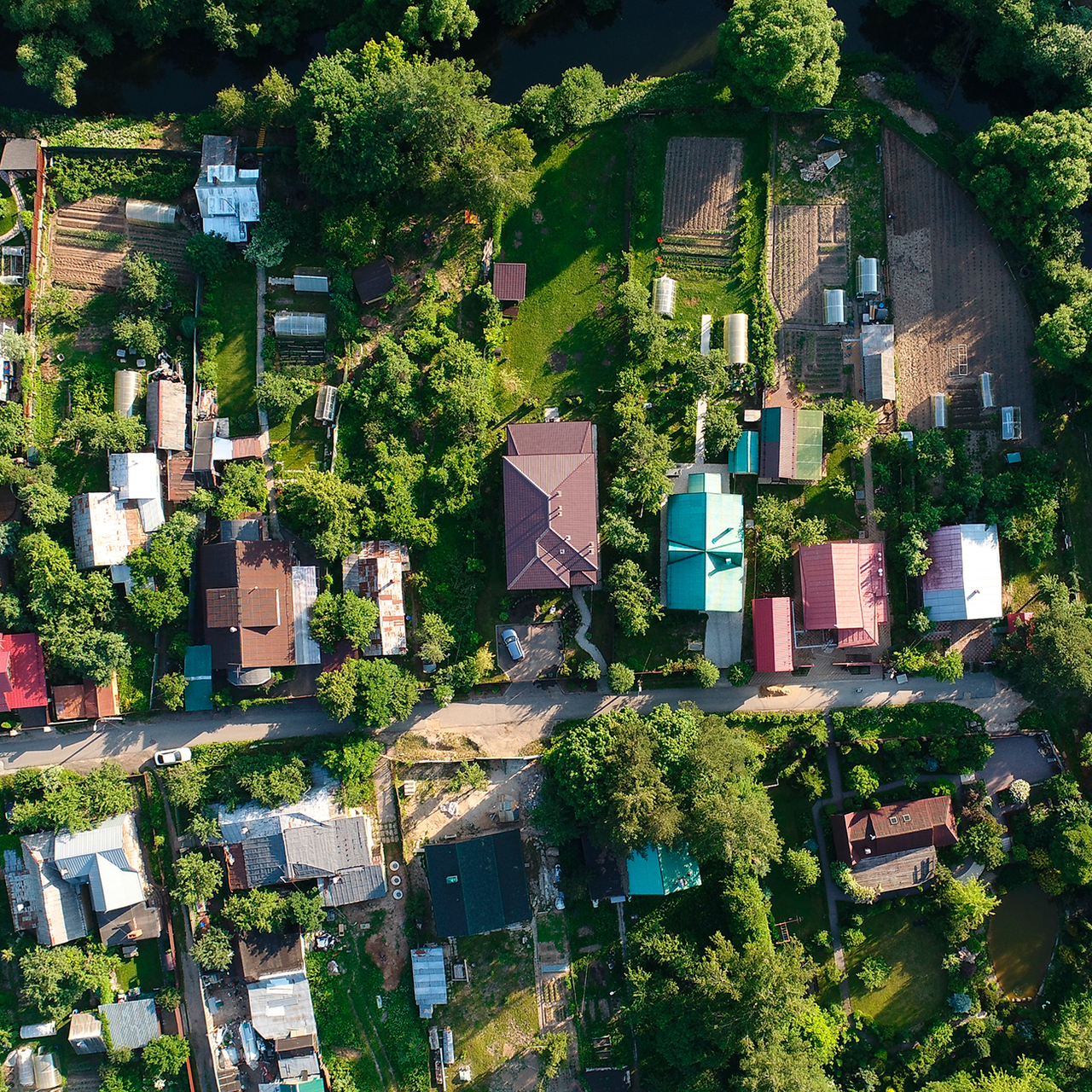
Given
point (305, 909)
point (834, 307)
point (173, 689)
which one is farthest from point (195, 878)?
point (834, 307)

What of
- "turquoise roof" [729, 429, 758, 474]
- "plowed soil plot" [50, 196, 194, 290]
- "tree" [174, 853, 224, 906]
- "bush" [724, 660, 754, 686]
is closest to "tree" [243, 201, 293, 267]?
"plowed soil plot" [50, 196, 194, 290]

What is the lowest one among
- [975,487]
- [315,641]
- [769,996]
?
[769,996]

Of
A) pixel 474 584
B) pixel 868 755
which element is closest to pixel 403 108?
pixel 474 584

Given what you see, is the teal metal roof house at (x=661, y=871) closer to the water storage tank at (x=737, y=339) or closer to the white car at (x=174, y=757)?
the white car at (x=174, y=757)

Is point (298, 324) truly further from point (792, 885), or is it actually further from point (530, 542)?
point (792, 885)

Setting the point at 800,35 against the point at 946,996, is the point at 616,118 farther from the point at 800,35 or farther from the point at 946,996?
the point at 946,996

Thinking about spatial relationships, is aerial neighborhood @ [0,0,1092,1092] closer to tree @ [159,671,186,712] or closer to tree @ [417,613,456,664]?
tree @ [417,613,456,664]
